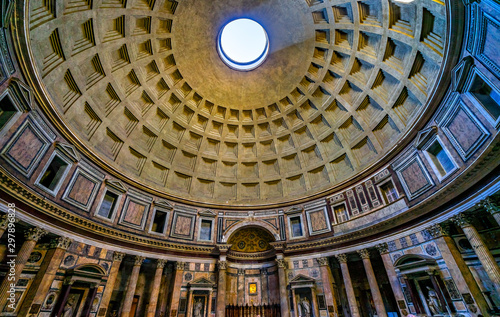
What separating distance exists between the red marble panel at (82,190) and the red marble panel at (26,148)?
306 cm

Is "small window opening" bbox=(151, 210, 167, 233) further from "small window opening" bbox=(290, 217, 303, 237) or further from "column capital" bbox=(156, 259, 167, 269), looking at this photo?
"small window opening" bbox=(290, 217, 303, 237)

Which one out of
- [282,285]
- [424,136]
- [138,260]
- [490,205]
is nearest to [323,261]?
[282,285]

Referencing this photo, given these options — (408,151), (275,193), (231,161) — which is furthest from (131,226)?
(408,151)

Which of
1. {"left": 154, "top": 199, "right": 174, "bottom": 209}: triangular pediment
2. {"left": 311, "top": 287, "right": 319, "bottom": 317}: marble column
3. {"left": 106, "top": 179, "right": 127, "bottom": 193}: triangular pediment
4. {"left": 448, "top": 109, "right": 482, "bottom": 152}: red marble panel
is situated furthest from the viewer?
{"left": 154, "top": 199, "right": 174, "bottom": 209}: triangular pediment

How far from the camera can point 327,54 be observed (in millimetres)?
19266

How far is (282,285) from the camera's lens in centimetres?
1778

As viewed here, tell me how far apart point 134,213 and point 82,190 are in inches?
162

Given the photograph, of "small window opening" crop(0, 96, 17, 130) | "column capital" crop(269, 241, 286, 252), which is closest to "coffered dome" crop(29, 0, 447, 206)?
"small window opening" crop(0, 96, 17, 130)

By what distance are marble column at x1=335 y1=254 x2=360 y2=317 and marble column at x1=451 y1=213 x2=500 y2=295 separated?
7873mm

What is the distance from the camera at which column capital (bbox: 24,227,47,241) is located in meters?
11.5

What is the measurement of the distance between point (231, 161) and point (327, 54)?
13975 millimetres

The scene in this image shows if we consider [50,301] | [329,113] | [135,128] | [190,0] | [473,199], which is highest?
[190,0]

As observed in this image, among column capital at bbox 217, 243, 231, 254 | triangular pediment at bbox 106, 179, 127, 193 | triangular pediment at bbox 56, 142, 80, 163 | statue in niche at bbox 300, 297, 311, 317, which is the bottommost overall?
statue in niche at bbox 300, 297, 311, 317

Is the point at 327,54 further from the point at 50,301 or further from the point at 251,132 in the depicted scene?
the point at 50,301
